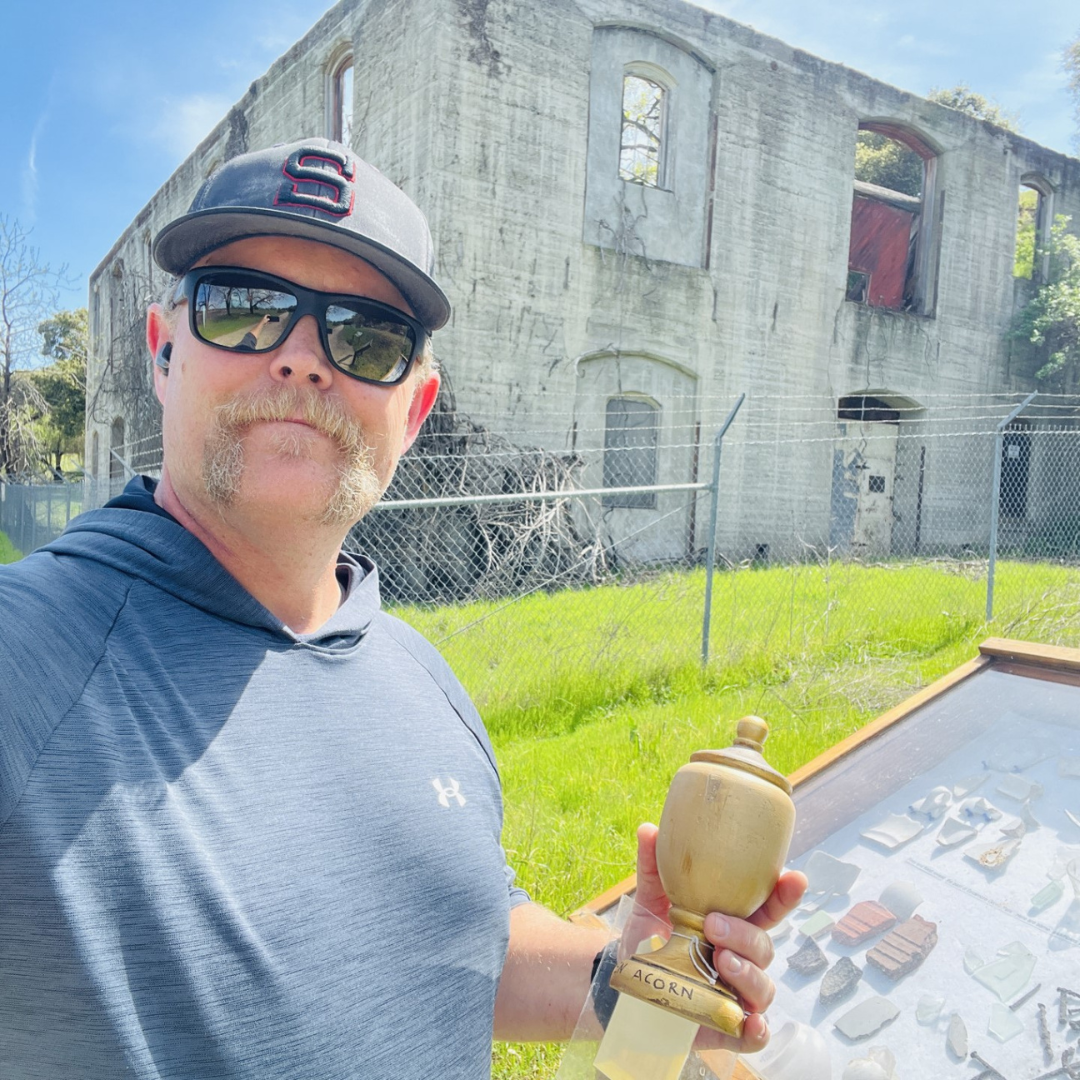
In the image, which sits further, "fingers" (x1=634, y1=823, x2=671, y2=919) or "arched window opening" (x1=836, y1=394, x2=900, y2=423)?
"arched window opening" (x1=836, y1=394, x2=900, y2=423)

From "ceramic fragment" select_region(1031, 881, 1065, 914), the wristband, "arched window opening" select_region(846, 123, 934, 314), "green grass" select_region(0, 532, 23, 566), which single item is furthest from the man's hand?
"green grass" select_region(0, 532, 23, 566)

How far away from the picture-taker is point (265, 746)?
1.19 meters

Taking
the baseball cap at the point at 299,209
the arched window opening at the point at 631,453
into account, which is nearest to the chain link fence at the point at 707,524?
the arched window opening at the point at 631,453

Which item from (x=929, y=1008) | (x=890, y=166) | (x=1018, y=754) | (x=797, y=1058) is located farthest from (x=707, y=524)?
A: (x=890, y=166)

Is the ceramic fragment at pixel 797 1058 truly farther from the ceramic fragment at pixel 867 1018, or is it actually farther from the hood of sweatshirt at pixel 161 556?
the hood of sweatshirt at pixel 161 556

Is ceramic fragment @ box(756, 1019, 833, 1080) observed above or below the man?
below

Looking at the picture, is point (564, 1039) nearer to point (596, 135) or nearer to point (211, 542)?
point (211, 542)

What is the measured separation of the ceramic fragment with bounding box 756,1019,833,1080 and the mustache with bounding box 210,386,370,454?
1.33m

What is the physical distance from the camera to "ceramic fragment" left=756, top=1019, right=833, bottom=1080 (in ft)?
4.92

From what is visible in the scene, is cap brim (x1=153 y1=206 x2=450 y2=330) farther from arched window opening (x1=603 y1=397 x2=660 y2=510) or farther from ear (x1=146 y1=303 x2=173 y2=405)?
arched window opening (x1=603 y1=397 x2=660 y2=510)

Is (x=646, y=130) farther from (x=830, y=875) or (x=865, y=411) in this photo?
(x=830, y=875)

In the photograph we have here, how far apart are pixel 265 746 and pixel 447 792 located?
14.0 inches

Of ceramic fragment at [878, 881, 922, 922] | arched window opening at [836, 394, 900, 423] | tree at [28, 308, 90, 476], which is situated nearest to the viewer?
ceramic fragment at [878, 881, 922, 922]

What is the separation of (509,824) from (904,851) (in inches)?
87.6
